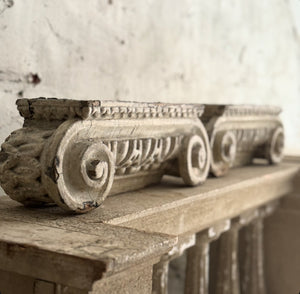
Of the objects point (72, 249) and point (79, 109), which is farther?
point (79, 109)

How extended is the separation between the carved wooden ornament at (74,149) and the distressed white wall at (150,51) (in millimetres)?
407

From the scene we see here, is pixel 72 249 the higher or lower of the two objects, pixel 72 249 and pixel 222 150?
the lower

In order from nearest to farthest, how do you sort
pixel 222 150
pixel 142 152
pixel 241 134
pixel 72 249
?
pixel 72 249, pixel 142 152, pixel 222 150, pixel 241 134

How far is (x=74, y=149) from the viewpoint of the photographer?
4.99 ft

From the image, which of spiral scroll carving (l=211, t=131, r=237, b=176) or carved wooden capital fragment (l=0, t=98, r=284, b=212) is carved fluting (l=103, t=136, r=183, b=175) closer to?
carved wooden capital fragment (l=0, t=98, r=284, b=212)

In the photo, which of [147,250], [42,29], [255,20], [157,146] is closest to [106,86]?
[42,29]

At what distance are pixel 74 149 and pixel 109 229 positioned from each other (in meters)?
0.26

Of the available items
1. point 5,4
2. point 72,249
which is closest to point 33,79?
point 5,4

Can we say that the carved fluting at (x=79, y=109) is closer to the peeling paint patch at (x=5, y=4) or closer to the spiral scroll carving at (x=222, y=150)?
the peeling paint patch at (x=5, y=4)

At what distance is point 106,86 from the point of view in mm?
2443

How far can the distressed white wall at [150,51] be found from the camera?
6.56ft

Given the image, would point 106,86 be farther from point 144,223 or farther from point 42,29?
point 144,223

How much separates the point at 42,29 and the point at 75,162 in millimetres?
767

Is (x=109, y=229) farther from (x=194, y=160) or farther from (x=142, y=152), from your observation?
(x=194, y=160)
